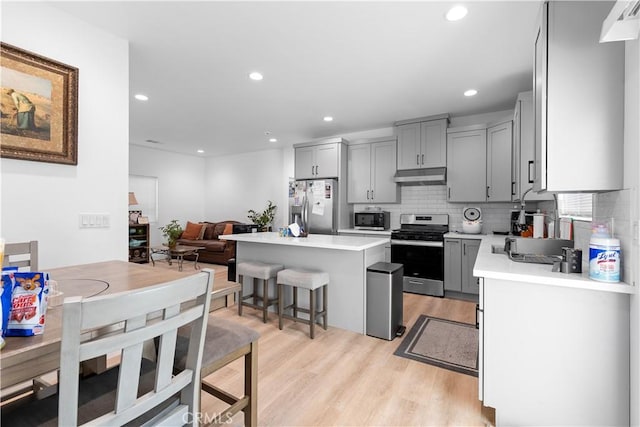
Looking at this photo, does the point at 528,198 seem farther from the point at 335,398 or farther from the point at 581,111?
the point at 335,398

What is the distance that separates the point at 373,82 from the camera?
3227 mm

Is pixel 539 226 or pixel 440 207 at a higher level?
pixel 440 207

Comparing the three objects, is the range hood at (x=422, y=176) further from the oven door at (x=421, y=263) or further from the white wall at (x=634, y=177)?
the white wall at (x=634, y=177)

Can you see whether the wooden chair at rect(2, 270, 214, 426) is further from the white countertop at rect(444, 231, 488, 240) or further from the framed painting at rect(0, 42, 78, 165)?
the white countertop at rect(444, 231, 488, 240)

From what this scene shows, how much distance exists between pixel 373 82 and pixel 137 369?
10.7 feet

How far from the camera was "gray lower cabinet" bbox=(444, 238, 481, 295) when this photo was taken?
3.84m

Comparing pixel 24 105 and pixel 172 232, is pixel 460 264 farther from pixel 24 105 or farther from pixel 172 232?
pixel 172 232

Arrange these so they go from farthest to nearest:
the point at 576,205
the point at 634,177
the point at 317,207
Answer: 1. the point at 317,207
2. the point at 576,205
3. the point at 634,177

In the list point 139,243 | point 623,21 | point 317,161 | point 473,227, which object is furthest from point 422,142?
point 139,243

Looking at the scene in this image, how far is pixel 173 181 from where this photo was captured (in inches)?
288

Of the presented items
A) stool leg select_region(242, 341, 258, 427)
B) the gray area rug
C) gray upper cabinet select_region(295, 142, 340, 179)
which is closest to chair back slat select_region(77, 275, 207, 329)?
stool leg select_region(242, 341, 258, 427)

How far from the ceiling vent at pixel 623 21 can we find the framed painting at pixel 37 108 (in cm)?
306

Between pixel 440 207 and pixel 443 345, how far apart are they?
99.9 inches

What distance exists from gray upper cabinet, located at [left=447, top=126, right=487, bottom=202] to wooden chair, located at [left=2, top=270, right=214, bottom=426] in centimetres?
399
